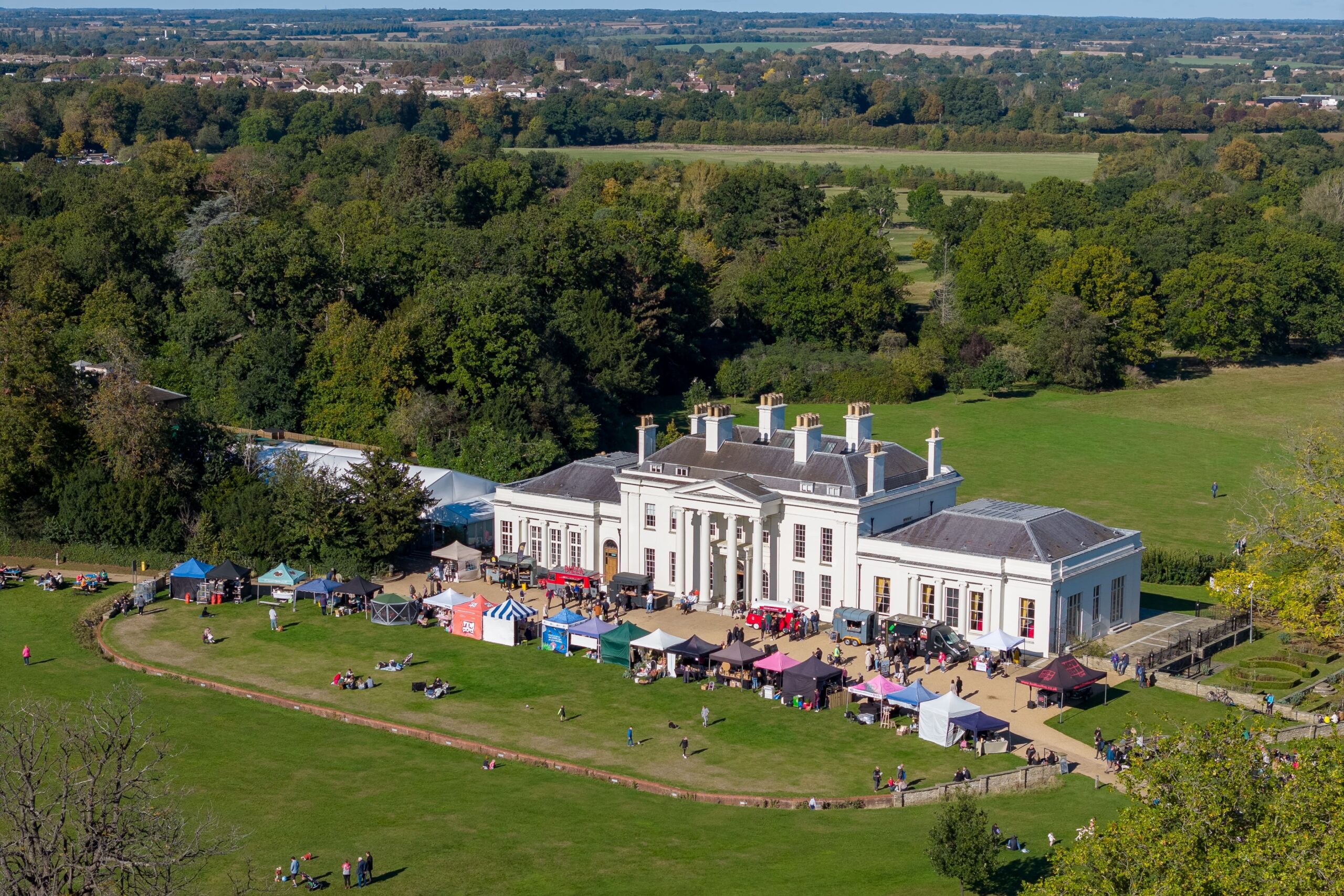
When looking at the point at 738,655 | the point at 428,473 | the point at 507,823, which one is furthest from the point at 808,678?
the point at 428,473

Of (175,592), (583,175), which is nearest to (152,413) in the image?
(175,592)

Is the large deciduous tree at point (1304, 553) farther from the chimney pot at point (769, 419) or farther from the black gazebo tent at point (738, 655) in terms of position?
the chimney pot at point (769, 419)

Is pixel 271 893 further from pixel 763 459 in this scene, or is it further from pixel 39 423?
pixel 39 423

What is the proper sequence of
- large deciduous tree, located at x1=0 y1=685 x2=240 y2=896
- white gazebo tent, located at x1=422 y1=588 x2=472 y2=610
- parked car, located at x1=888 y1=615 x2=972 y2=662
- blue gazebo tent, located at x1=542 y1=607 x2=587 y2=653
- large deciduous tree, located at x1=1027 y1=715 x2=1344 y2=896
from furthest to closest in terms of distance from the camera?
1. white gazebo tent, located at x1=422 y1=588 x2=472 y2=610
2. blue gazebo tent, located at x1=542 y1=607 x2=587 y2=653
3. parked car, located at x1=888 y1=615 x2=972 y2=662
4. large deciduous tree, located at x1=0 y1=685 x2=240 y2=896
5. large deciduous tree, located at x1=1027 y1=715 x2=1344 y2=896

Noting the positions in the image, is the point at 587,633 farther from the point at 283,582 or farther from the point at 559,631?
the point at 283,582

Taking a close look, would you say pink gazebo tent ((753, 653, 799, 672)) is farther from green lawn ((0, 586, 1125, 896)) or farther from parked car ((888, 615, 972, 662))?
green lawn ((0, 586, 1125, 896))

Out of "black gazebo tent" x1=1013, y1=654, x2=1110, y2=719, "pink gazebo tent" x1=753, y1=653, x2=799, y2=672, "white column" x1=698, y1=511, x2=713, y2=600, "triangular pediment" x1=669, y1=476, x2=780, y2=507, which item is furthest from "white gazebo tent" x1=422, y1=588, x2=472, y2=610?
"black gazebo tent" x1=1013, y1=654, x2=1110, y2=719
